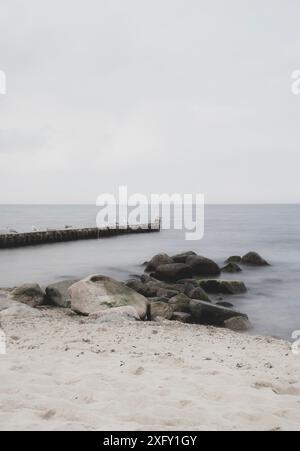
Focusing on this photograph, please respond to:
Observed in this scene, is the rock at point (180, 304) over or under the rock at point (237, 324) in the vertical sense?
over

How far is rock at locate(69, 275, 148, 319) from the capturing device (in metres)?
11.3

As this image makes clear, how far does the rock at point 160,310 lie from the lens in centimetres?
1212

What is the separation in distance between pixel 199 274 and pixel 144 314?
10789 mm

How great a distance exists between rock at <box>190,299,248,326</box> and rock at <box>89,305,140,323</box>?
7.86ft

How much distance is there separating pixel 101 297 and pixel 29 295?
3201 mm

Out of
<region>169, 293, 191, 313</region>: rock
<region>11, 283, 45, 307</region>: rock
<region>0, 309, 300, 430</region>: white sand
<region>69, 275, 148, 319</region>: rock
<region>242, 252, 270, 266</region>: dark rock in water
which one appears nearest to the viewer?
<region>0, 309, 300, 430</region>: white sand

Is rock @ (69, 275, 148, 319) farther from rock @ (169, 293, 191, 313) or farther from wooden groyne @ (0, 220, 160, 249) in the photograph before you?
wooden groyne @ (0, 220, 160, 249)

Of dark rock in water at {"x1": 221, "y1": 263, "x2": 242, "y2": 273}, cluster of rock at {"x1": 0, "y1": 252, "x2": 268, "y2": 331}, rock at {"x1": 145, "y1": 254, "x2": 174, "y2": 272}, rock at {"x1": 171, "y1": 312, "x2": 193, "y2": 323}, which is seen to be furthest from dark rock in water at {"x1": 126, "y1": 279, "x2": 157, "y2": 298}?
dark rock in water at {"x1": 221, "y1": 263, "x2": 242, "y2": 273}

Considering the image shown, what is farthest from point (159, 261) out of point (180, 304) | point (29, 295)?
point (29, 295)

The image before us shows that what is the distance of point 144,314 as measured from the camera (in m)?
11.6

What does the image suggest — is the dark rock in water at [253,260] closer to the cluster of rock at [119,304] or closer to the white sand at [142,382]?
the cluster of rock at [119,304]

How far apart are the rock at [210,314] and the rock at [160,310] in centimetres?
71

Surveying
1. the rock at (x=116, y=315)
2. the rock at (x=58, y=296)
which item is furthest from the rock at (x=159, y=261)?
the rock at (x=116, y=315)
